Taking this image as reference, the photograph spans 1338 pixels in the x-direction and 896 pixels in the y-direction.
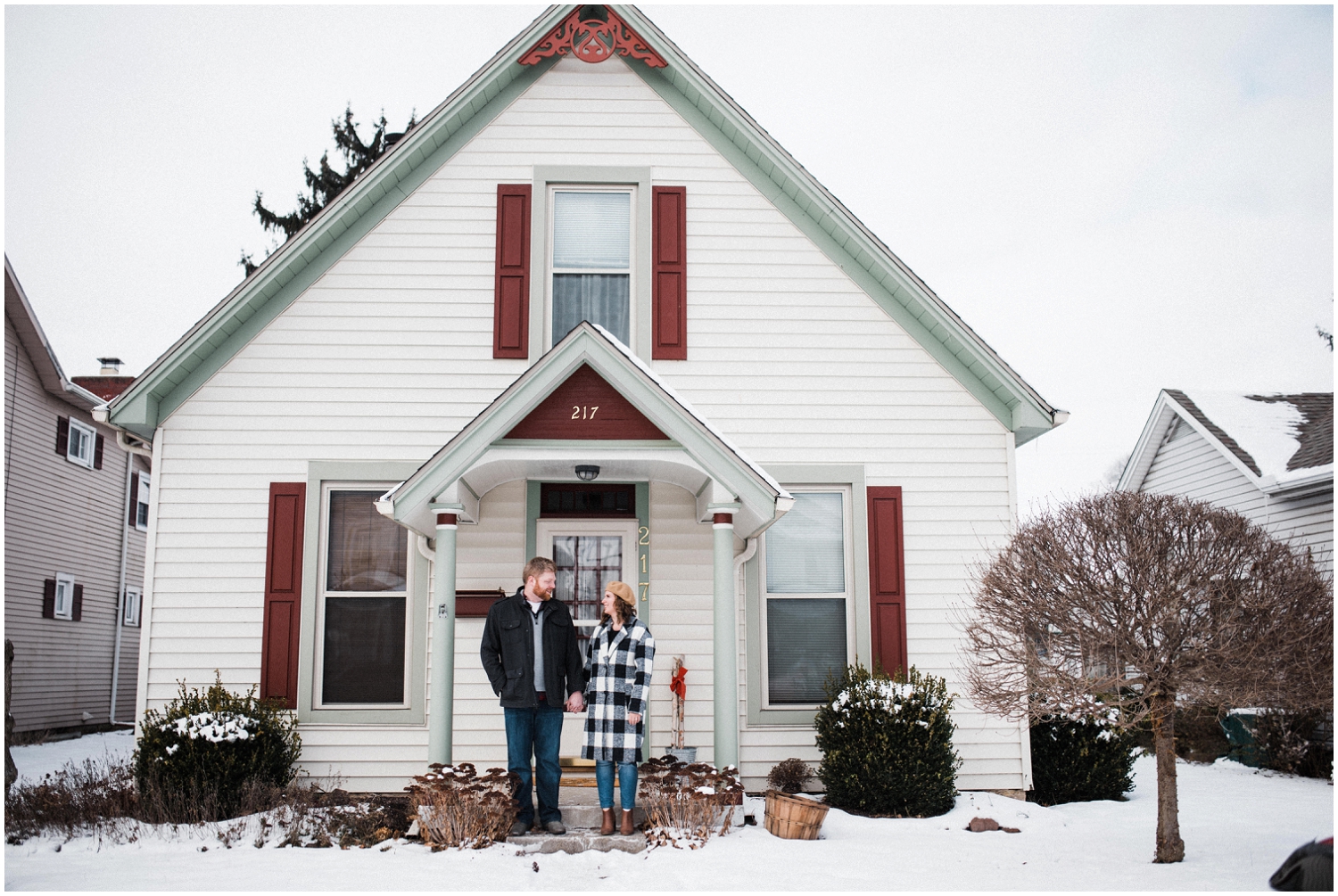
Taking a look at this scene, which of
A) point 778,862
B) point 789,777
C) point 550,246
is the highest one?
point 550,246

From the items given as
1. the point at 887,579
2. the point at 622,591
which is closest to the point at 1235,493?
the point at 887,579

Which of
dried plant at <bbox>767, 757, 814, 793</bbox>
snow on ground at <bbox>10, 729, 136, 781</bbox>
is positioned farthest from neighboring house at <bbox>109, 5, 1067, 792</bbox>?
snow on ground at <bbox>10, 729, 136, 781</bbox>

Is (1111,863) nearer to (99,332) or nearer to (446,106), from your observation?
(446,106)

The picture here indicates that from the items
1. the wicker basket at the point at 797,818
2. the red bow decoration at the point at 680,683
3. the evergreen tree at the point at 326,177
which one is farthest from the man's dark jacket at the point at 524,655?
the evergreen tree at the point at 326,177

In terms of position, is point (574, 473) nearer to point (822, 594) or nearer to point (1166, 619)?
point (822, 594)

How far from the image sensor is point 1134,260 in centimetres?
2630

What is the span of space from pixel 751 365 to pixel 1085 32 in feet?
16.7

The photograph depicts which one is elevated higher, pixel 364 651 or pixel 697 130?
pixel 697 130

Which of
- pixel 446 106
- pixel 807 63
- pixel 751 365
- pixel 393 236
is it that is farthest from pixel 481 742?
pixel 807 63

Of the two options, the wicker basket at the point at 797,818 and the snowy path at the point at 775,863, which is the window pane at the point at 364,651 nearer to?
the snowy path at the point at 775,863

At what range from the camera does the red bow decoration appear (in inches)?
313

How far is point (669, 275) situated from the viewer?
867cm

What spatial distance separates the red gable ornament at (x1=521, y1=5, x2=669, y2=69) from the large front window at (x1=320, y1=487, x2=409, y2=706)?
4224 mm

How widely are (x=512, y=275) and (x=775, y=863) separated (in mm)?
5310
